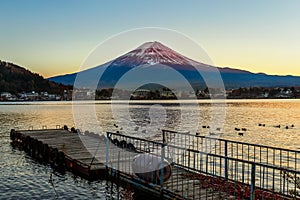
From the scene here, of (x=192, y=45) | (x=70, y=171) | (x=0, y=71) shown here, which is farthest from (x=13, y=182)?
(x=0, y=71)

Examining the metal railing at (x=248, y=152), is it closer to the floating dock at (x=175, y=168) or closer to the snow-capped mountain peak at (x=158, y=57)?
the floating dock at (x=175, y=168)

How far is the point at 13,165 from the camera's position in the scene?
85.8 ft

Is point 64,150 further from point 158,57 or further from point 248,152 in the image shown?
point 158,57

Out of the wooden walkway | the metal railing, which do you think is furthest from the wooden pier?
the metal railing

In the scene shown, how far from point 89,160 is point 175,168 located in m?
6.94

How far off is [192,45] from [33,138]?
1956 centimetres

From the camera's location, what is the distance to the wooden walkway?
44.0 ft

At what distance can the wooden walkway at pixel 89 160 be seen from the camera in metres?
13.4

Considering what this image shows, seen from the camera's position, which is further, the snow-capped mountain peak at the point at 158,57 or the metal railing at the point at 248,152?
the snow-capped mountain peak at the point at 158,57

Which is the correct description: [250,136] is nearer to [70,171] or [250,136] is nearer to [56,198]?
[70,171]

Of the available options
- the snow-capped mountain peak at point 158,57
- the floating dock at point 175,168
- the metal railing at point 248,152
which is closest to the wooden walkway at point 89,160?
the floating dock at point 175,168

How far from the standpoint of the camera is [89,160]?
71.6 ft

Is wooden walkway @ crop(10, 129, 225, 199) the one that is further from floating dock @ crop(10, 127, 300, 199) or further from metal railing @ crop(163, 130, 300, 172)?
metal railing @ crop(163, 130, 300, 172)

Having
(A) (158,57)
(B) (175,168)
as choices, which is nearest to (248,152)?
(B) (175,168)
